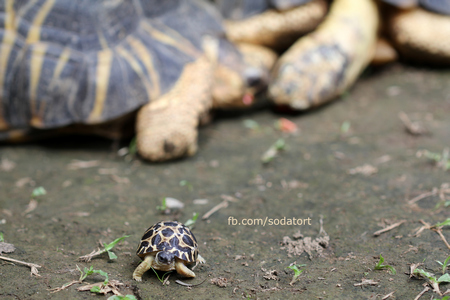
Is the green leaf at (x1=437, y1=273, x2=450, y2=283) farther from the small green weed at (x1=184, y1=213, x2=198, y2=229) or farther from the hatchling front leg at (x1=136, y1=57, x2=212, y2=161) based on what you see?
the hatchling front leg at (x1=136, y1=57, x2=212, y2=161)

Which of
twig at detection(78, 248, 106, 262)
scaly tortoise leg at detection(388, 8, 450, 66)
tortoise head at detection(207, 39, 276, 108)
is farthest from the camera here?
scaly tortoise leg at detection(388, 8, 450, 66)

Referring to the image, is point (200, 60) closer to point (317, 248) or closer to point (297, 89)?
point (297, 89)

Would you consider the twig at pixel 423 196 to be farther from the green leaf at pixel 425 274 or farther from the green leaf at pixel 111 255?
the green leaf at pixel 111 255

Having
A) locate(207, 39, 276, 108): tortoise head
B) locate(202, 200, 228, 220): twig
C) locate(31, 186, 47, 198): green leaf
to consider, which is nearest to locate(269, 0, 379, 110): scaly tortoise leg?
locate(207, 39, 276, 108): tortoise head

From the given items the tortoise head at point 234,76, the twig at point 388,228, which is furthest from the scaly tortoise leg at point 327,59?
the twig at point 388,228

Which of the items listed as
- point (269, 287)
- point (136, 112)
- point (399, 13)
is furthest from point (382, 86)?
point (269, 287)

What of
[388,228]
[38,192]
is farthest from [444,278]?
[38,192]
